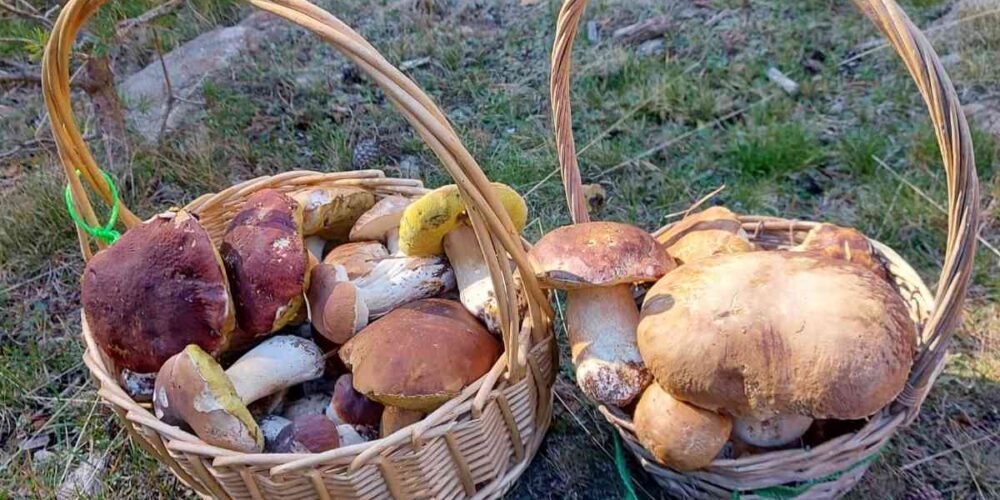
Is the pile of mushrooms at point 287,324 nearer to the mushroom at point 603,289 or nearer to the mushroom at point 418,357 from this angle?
the mushroom at point 418,357

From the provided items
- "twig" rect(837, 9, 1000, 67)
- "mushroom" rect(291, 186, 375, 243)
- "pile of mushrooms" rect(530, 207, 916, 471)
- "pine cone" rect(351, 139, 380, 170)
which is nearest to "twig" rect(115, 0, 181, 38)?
"pine cone" rect(351, 139, 380, 170)

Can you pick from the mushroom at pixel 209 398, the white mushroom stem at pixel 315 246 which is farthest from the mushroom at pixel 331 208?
the mushroom at pixel 209 398

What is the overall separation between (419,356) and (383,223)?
47 centimetres

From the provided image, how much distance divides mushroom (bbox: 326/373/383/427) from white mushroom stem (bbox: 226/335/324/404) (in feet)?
0.35

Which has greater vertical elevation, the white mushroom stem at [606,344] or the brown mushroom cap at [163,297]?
the brown mushroom cap at [163,297]

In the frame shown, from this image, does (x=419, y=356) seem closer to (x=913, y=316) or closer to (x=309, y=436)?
(x=309, y=436)

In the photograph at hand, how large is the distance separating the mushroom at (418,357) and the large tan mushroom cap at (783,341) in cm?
30

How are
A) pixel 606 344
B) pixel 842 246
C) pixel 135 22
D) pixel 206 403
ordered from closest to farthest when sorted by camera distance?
pixel 206 403 < pixel 606 344 < pixel 842 246 < pixel 135 22

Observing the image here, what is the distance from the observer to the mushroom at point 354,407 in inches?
58.8

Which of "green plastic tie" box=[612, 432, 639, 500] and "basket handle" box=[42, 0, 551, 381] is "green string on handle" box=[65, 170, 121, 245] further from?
"green plastic tie" box=[612, 432, 639, 500]

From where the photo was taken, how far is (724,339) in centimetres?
128

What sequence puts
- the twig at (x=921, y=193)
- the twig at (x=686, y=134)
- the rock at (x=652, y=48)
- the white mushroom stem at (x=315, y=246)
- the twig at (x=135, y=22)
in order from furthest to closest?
the rock at (x=652, y=48)
the twig at (x=686, y=134)
the twig at (x=135, y=22)
the twig at (x=921, y=193)
the white mushroom stem at (x=315, y=246)

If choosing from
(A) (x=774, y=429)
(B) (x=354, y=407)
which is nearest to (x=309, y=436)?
(B) (x=354, y=407)

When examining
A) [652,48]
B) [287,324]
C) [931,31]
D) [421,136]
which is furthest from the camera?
[652,48]
